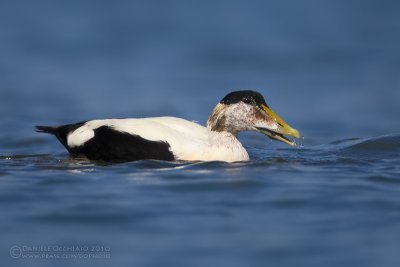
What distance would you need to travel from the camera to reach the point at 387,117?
13.9 meters

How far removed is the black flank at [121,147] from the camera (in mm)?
8500

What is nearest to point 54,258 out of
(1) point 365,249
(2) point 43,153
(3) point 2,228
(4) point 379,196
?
(3) point 2,228

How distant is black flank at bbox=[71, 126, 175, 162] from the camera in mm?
8500

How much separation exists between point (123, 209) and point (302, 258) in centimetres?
156

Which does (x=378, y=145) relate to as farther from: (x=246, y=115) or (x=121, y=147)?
(x=121, y=147)

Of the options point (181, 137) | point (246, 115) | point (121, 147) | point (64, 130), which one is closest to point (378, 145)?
point (246, 115)

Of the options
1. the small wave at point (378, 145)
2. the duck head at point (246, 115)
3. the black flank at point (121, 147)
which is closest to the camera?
the black flank at point (121, 147)

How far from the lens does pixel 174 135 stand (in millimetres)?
8594

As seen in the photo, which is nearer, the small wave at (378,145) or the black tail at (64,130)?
the black tail at (64,130)

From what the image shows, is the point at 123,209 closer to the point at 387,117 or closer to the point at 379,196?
the point at 379,196

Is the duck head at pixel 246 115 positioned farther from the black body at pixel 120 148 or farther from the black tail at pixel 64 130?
the black tail at pixel 64 130

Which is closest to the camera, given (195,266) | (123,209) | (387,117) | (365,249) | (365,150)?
(195,266)

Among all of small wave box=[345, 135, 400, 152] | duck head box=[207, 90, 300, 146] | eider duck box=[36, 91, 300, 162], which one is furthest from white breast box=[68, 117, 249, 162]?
small wave box=[345, 135, 400, 152]

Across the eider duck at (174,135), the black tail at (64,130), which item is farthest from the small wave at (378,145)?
the black tail at (64,130)
